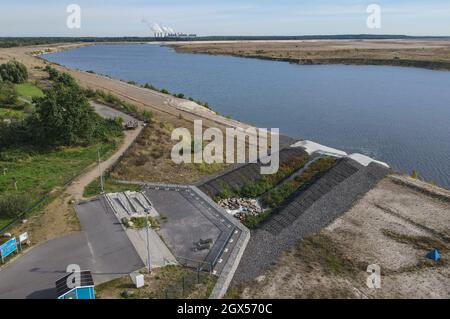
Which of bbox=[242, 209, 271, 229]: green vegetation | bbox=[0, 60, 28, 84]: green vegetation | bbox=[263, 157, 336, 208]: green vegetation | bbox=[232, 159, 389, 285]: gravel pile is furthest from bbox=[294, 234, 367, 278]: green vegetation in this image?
bbox=[0, 60, 28, 84]: green vegetation

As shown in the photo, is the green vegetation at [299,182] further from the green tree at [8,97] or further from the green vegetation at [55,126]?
the green tree at [8,97]

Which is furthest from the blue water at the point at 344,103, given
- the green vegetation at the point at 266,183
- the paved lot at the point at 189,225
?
the paved lot at the point at 189,225

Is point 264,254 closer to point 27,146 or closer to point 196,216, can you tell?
point 196,216

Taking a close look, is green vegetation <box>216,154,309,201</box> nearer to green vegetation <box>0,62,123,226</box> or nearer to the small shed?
green vegetation <box>0,62,123,226</box>

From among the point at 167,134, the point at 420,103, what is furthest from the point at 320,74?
the point at 167,134
